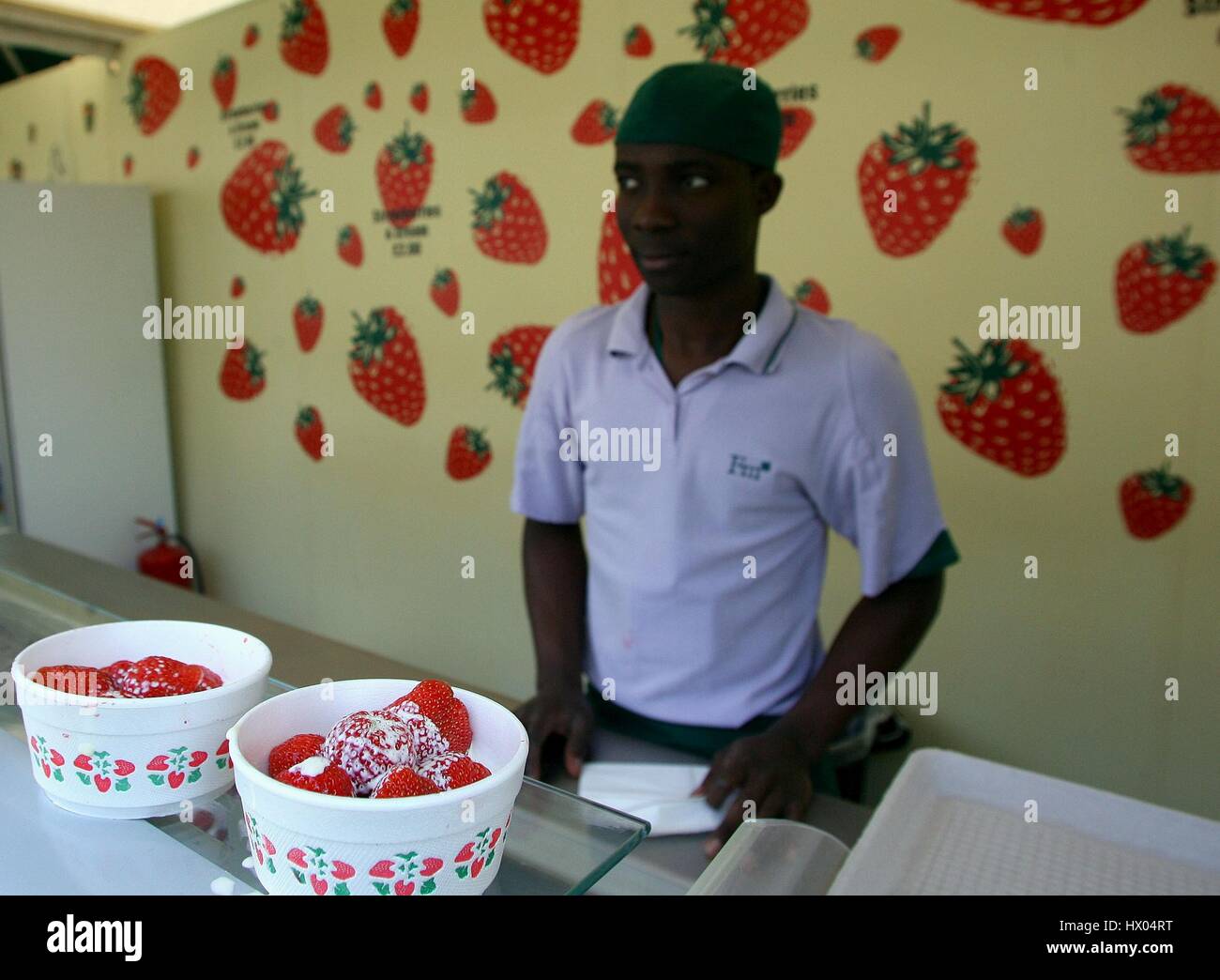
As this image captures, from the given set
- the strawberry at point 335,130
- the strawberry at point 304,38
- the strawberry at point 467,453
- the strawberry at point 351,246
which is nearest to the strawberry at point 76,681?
the strawberry at point 467,453

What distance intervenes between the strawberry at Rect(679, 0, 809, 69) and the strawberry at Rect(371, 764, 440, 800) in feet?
8.36

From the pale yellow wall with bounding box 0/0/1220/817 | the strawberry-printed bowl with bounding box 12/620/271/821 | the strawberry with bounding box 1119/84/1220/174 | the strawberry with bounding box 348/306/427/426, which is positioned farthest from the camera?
the strawberry with bounding box 348/306/427/426

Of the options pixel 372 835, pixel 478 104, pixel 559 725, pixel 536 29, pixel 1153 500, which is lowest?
pixel 559 725

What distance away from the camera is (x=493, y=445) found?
3.48 meters

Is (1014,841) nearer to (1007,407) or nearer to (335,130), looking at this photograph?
(1007,407)

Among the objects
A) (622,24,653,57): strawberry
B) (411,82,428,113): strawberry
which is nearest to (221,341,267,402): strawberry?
(411,82,428,113): strawberry

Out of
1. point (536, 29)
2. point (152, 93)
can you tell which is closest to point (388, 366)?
point (536, 29)

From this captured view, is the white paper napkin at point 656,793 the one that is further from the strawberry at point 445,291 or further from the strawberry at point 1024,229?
the strawberry at point 445,291

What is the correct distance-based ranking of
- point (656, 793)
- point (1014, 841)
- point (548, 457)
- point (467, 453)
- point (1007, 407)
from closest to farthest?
point (1014, 841)
point (656, 793)
point (548, 457)
point (1007, 407)
point (467, 453)

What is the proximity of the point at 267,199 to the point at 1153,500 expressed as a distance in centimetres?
340

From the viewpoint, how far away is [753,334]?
151cm

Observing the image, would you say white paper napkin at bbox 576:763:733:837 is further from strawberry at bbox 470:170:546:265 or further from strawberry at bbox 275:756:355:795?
strawberry at bbox 470:170:546:265

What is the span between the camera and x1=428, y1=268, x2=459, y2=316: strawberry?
3.49 meters
